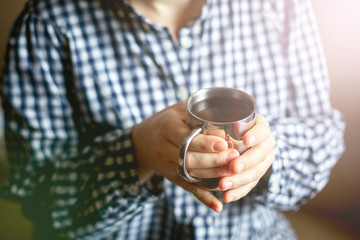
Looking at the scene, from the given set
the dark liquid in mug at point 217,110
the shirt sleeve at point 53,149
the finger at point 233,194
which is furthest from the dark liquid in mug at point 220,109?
the shirt sleeve at point 53,149

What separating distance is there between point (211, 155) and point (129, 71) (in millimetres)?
324

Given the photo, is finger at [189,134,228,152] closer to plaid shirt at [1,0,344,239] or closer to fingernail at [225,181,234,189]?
fingernail at [225,181,234,189]

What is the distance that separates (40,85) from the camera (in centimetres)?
69

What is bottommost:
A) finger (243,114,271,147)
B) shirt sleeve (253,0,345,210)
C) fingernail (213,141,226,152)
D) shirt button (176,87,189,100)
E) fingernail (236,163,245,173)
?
shirt sleeve (253,0,345,210)

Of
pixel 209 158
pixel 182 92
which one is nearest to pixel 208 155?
pixel 209 158

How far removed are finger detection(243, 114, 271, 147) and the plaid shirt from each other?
161 millimetres

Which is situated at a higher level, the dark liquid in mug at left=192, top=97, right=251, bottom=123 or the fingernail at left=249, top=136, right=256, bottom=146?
the dark liquid in mug at left=192, top=97, right=251, bottom=123

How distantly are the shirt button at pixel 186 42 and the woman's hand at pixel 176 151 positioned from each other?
0.64 ft

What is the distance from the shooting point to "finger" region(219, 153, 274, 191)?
0.47m

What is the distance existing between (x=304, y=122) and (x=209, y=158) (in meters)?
0.40

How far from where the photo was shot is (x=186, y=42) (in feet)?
2.30

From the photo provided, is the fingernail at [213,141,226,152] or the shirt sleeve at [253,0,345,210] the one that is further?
the shirt sleeve at [253,0,345,210]

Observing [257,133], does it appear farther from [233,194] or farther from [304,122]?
[304,122]

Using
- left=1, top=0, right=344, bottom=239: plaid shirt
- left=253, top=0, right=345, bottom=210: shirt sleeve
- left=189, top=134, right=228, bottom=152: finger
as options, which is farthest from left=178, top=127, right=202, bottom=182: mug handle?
left=253, top=0, right=345, bottom=210: shirt sleeve
